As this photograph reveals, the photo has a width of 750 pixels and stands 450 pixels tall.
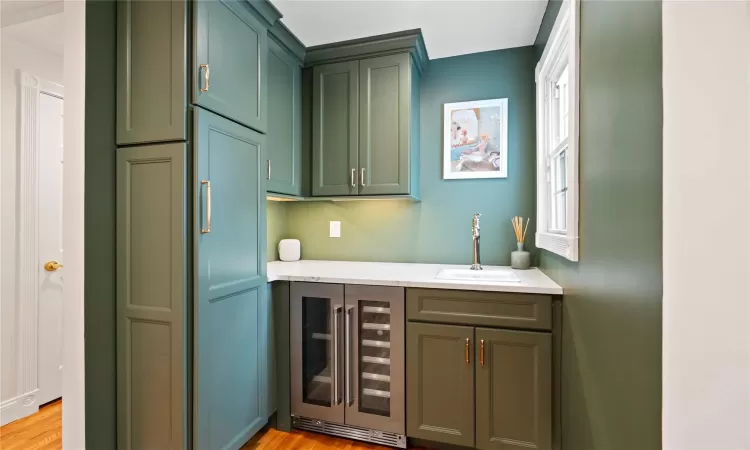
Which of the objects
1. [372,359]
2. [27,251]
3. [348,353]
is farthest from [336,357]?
[27,251]

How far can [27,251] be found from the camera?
225 centimetres

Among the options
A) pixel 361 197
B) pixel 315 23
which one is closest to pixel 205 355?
pixel 361 197

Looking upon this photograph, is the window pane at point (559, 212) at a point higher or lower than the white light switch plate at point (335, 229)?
higher

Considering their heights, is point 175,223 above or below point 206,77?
below

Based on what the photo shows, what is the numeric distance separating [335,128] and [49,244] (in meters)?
2.14

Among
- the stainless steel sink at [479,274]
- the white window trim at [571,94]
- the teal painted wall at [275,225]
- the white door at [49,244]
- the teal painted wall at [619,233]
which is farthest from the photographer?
the teal painted wall at [275,225]

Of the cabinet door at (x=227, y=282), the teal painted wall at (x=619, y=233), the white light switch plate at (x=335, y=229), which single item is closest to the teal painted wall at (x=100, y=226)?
the cabinet door at (x=227, y=282)

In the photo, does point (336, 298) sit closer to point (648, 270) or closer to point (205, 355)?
Answer: point (205, 355)

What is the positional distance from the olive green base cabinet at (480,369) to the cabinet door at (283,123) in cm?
109

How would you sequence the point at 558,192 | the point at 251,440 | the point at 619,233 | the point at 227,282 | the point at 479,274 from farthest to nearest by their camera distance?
the point at 479,274 < the point at 251,440 < the point at 558,192 < the point at 227,282 < the point at 619,233

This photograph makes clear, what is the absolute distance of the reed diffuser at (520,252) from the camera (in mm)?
2232

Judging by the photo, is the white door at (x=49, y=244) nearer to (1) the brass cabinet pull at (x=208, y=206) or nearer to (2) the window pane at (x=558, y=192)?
(1) the brass cabinet pull at (x=208, y=206)

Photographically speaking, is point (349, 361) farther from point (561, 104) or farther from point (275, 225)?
point (561, 104)

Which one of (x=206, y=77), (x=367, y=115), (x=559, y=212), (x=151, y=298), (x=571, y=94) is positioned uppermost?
(x=367, y=115)
